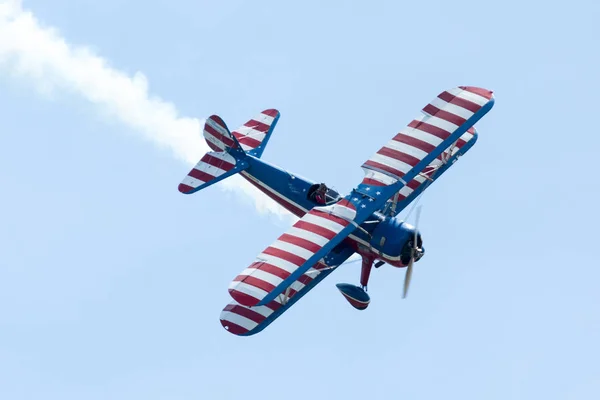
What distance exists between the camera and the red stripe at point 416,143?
1745 inches

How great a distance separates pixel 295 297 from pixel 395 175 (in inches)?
194

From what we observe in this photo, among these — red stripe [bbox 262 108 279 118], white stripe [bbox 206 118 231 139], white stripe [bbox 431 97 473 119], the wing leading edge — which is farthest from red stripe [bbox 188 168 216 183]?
white stripe [bbox 431 97 473 119]

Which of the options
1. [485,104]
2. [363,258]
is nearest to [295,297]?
[363,258]

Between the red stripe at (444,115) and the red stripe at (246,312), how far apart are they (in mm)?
8943

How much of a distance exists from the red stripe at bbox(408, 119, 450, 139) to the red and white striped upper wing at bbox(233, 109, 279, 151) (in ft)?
20.3

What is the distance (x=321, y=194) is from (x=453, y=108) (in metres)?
5.25

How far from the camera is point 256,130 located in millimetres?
49188

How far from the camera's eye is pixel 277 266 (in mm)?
40062

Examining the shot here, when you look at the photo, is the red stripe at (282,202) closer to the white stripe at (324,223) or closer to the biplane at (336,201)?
the biplane at (336,201)

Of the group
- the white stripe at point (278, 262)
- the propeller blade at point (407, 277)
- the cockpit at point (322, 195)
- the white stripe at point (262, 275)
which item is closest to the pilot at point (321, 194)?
the cockpit at point (322, 195)

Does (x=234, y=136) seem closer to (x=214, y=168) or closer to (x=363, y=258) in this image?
(x=214, y=168)

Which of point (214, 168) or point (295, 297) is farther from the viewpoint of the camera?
point (214, 168)

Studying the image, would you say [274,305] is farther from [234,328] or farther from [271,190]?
[271,190]

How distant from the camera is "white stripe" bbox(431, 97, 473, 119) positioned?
45.6 meters
